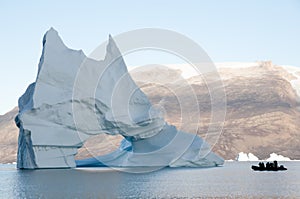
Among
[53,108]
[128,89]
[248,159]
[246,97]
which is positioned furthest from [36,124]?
[246,97]

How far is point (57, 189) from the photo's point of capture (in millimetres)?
27859

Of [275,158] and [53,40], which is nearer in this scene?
[53,40]

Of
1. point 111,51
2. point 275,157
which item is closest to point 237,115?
point 275,157

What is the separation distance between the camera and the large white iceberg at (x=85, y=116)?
132ft

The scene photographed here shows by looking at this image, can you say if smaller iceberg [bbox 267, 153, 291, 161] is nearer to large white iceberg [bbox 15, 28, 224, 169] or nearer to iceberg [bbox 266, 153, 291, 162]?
iceberg [bbox 266, 153, 291, 162]

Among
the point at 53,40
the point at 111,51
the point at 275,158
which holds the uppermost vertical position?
the point at 53,40

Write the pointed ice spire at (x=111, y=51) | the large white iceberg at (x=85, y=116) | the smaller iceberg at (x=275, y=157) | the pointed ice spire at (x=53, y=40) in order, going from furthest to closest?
the smaller iceberg at (x=275, y=157)
the pointed ice spire at (x=111, y=51)
the pointed ice spire at (x=53, y=40)
the large white iceberg at (x=85, y=116)

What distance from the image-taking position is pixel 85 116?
4225 cm

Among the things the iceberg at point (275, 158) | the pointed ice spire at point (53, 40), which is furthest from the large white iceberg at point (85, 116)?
the iceberg at point (275, 158)

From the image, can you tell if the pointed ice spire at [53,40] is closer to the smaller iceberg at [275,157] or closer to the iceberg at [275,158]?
the iceberg at [275,158]

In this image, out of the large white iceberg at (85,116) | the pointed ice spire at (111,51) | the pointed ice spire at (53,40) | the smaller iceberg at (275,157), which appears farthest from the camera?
the smaller iceberg at (275,157)

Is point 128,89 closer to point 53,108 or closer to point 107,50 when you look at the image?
point 107,50

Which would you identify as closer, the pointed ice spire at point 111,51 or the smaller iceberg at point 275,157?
the pointed ice spire at point 111,51

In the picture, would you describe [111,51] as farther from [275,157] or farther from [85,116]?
[275,157]
